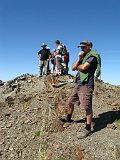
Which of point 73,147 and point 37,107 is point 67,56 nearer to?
point 37,107

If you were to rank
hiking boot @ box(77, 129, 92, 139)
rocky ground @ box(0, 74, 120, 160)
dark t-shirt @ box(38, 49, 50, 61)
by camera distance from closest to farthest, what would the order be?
rocky ground @ box(0, 74, 120, 160), hiking boot @ box(77, 129, 92, 139), dark t-shirt @ box(38, 49, 50, 61)

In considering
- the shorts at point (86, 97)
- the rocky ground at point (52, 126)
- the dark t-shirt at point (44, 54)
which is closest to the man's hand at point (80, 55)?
the shorts at point (86, 97)

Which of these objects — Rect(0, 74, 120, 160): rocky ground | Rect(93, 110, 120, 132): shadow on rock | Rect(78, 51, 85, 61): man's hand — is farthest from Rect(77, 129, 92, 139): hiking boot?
Rect(78, 51, 85, 61): man's hand

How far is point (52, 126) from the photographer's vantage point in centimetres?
1067

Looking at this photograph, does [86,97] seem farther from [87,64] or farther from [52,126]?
[52,126]

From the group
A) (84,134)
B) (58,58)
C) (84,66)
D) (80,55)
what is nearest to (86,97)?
(84,66)

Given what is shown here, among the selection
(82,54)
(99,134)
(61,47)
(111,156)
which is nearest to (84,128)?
(99,134)

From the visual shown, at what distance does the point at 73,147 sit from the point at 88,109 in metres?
1.29

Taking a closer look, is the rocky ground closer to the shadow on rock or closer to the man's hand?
the shadow on rock

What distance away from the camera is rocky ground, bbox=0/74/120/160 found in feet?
29.5

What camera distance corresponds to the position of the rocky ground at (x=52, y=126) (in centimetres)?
898

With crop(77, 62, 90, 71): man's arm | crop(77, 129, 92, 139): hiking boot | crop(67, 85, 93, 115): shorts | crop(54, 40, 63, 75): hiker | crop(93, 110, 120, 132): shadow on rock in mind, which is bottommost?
crop(77, 129, 92, 139): hiking boot

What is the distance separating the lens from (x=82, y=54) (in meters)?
9.55

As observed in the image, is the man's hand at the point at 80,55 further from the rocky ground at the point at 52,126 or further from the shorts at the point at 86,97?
the rocky ground at the point at 52,126
